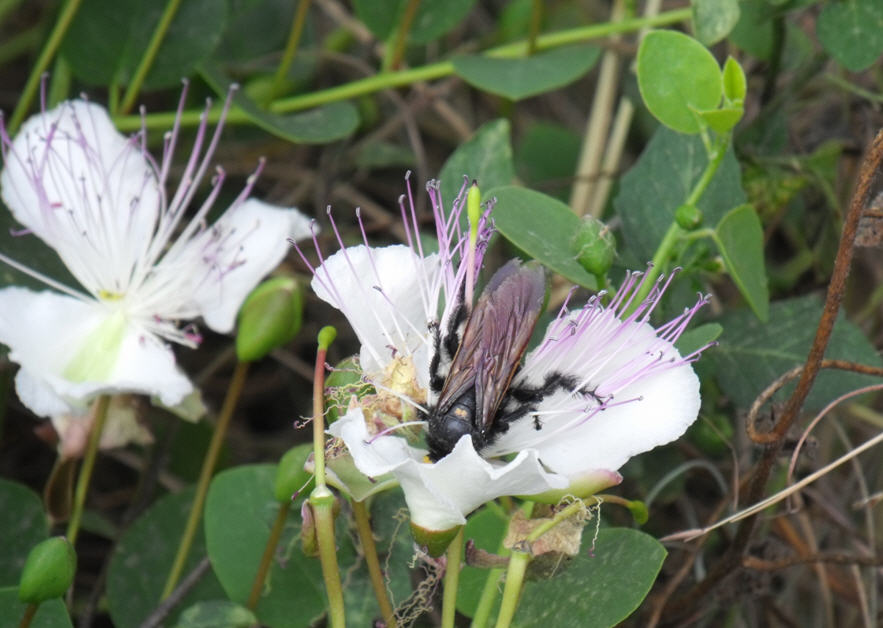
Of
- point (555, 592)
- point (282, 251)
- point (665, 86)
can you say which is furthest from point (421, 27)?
point (555, 592)

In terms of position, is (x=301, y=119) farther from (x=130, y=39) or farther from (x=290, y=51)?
(x=130, y=39)

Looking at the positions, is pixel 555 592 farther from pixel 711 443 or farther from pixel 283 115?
pixel 283 115

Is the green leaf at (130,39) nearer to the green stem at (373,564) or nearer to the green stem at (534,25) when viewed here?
the green stem at (534,25)

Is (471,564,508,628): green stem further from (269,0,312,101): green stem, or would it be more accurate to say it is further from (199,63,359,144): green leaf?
(269,0,312,101): green stem

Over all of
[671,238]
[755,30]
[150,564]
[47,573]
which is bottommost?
[150,564]

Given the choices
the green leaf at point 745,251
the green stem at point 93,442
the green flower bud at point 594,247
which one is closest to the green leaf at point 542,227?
the green flower bud at point 594,247

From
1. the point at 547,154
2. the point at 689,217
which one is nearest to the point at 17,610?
the point at 689,217
